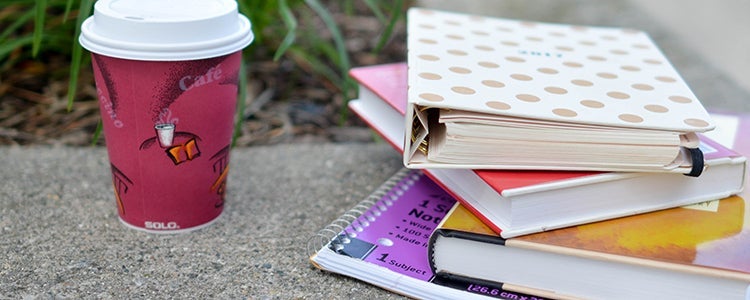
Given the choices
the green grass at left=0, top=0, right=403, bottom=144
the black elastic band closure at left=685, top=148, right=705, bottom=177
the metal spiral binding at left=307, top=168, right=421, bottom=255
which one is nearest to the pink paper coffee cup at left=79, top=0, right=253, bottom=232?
the metal spiral binding at left=307, top=168, right=421, bottom=255

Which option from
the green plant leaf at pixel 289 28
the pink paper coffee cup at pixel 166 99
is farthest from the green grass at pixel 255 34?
the pink paper coffee cup at pixel 166 99

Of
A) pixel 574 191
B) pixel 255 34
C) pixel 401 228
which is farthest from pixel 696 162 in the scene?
pixel 255 34

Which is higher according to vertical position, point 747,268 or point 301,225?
point 747,268

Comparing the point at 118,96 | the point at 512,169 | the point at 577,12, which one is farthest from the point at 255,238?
the point at 577,12

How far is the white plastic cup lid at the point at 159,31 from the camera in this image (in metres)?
0.97

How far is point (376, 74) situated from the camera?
129cm

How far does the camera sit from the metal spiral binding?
1.05m

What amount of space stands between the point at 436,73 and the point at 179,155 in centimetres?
36

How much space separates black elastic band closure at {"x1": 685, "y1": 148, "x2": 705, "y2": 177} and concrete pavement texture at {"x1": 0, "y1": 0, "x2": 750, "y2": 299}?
0.39 m

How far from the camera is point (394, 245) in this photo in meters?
1.04

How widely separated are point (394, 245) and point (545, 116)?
26cm

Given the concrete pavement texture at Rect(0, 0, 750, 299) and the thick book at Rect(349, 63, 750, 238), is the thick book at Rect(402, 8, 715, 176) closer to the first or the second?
the thick book at Rect(349, 63, 750, 238)

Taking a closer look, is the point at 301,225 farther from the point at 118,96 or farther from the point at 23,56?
the point at 23,56

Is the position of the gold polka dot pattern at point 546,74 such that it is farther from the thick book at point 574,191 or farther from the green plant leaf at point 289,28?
the green plant leaf at point 289,28
